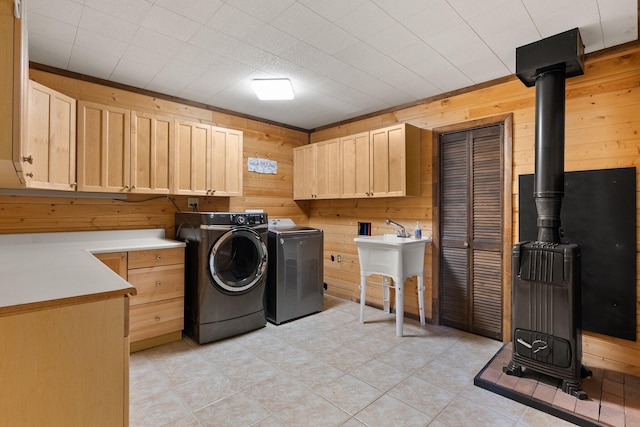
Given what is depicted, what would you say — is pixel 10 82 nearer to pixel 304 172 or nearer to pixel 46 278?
pixel 46 278

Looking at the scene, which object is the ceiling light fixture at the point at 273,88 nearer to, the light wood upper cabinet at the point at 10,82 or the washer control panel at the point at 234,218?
the washer control panel at the point at 234,218

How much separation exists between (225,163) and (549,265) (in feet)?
9.90

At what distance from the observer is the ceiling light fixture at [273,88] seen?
9.61 ft

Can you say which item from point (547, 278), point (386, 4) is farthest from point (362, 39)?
point (547, 278)

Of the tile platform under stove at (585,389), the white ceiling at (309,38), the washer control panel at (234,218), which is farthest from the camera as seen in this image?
the washer control panel at (234,218)

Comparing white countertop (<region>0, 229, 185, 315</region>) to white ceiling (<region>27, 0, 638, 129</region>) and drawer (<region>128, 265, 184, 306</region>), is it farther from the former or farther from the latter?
white ceiling (<region>27, 0, 638, 129</region>)

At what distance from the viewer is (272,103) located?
12.0 feet

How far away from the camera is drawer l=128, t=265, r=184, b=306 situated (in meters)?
2.65

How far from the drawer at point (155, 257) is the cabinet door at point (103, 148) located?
64 cm

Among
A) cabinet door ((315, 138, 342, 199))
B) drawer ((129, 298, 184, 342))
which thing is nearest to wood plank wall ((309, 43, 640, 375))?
cabinet door ((315, 138, 342, 199))

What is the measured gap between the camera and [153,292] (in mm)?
2734

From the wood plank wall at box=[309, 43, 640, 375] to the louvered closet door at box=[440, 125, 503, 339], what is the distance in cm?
15

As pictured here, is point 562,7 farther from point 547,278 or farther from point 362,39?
point 547,278

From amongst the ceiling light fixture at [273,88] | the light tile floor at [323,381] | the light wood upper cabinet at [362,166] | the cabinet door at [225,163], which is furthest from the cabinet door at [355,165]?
the light tile floor at [323,381]
